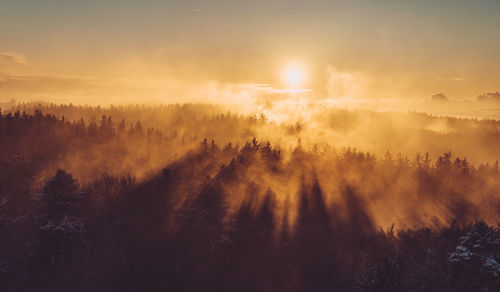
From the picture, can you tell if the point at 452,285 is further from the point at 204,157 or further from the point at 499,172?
the point at 499,172

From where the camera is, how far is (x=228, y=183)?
232 ft

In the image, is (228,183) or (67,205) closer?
(67,205)

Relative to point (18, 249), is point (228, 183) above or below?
above

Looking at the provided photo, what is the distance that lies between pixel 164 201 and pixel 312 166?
55.1m

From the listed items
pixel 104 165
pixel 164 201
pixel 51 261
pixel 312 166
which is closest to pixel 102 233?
pixel 164 201

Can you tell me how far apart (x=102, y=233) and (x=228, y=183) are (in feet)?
82.7

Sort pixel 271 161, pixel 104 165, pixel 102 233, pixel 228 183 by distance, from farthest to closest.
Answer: pixel 104 165 → pixel 271 161 → pixel 228 183 → pixel 102 233

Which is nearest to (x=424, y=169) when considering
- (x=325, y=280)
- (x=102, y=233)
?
(x=325, y=280)

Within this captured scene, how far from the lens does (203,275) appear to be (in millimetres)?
48031

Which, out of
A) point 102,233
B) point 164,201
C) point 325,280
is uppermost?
point 164,201

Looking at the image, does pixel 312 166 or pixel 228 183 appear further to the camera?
pixel 312 166

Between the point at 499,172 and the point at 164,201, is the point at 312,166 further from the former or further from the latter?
the point at 499,172

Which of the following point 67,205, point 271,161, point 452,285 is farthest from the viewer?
point 271,161

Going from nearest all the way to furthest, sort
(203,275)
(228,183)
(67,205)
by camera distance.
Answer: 1. (67,205)
2. (203,275)
3. (228,183)
